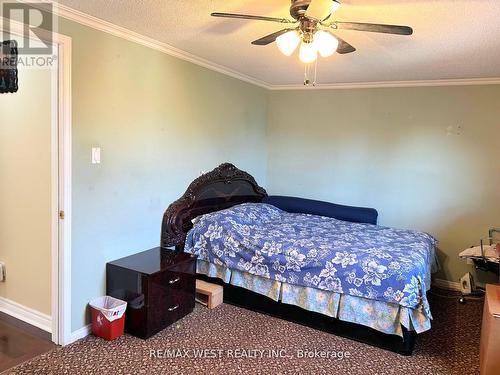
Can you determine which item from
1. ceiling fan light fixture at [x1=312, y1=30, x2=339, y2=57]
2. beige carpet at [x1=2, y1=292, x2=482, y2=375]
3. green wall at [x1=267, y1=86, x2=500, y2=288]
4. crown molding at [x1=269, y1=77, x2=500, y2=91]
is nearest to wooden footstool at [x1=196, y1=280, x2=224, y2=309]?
beige carpet at [x1=2, y1=292, x2=482, y2=375]

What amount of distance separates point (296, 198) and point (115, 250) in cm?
246

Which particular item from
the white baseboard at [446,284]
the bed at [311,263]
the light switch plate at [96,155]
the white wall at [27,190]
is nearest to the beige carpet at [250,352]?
the bed at [311,263]

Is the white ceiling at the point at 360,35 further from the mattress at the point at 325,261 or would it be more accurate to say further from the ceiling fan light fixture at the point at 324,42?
the mattress at the point at 325,261

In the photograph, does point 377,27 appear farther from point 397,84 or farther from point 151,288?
point 397,84

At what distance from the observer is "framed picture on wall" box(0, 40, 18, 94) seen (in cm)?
256

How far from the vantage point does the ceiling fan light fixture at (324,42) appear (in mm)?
2113

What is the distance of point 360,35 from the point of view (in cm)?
272

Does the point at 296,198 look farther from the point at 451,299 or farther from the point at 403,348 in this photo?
the point at 403,348

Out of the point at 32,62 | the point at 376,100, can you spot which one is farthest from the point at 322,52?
the point at 376,100

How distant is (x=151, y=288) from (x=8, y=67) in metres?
1.87

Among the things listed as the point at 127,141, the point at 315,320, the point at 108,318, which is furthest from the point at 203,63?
the point at 315,320

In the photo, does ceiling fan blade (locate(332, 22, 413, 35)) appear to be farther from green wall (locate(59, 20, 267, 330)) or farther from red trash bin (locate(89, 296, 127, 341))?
red trash bin (locate(89, 296, 127, 341))

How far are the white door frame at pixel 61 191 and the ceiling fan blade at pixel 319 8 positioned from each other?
1636 millimetres

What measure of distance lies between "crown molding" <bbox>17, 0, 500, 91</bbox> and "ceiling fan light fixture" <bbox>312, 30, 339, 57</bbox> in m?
1.52
